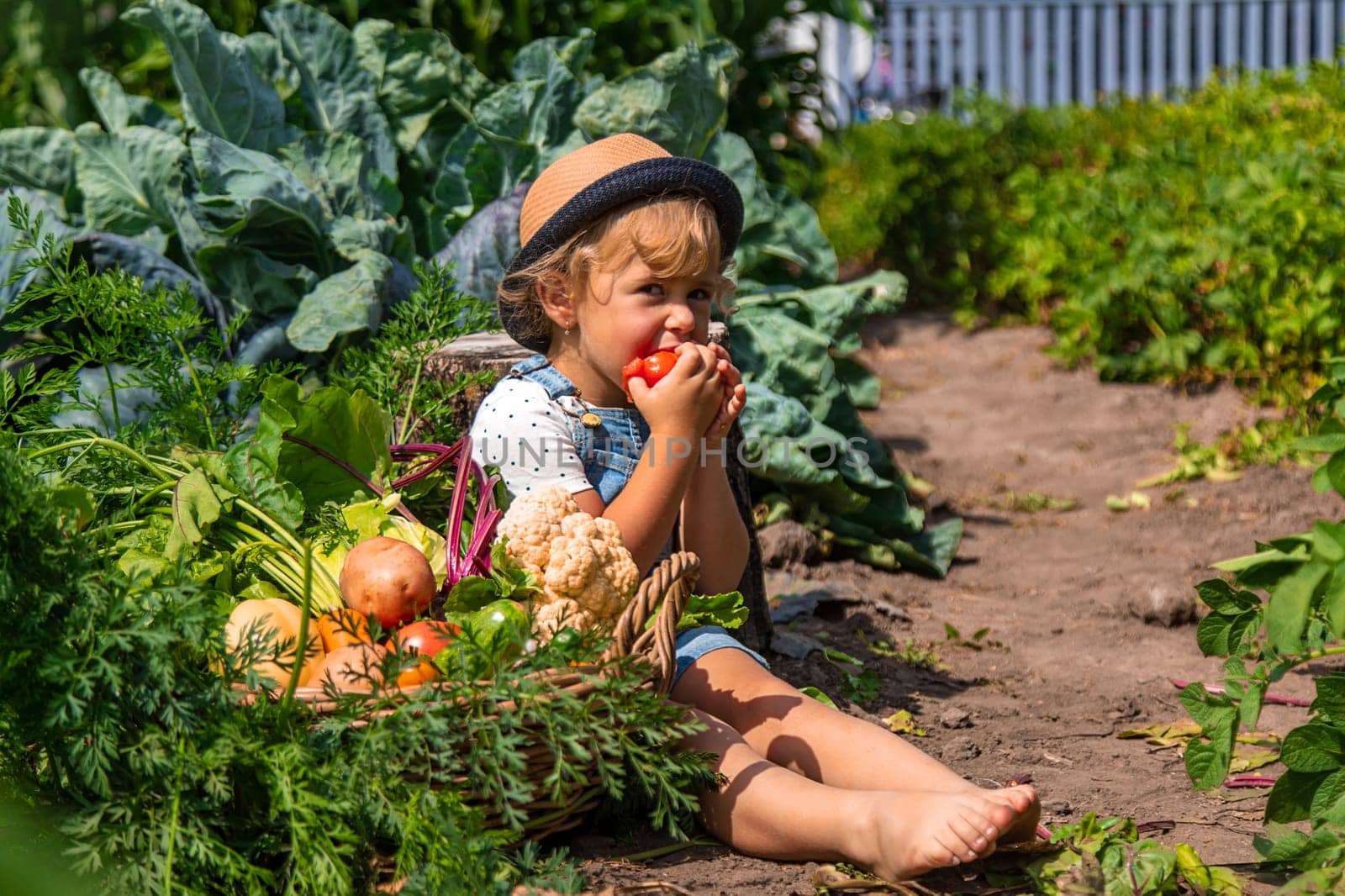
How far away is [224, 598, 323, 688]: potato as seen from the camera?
6.28 feet

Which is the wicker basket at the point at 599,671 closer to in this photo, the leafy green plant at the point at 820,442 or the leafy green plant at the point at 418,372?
the leafy green plant at the point at 418,372

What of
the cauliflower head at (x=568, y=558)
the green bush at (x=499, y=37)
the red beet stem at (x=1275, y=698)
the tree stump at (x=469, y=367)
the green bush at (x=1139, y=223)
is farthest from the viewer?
the green bush at (x=499, y=37)

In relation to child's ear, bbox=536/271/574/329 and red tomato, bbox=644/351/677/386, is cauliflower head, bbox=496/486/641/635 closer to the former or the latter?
red tomato, bbox=644/351/677/386

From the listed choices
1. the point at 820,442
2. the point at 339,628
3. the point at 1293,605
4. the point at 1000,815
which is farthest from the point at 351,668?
the point at 820,442

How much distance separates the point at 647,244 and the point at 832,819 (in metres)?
1.11

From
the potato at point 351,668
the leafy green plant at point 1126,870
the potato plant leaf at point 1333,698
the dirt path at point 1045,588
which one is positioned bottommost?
the dirt path at point 1045,588

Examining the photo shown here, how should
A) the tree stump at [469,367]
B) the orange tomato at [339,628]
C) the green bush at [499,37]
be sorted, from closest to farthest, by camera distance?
the orange tomato at [339,628] < the tree stump at [469,367] < the green bush at [499,37]

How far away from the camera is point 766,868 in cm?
200

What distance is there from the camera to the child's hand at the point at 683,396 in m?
2.31

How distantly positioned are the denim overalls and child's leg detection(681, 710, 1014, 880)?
47 cm

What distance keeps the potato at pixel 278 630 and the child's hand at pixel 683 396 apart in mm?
700

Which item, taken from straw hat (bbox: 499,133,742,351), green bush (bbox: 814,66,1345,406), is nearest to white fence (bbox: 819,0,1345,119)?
green bush (bbox: 814,66,1345,406)

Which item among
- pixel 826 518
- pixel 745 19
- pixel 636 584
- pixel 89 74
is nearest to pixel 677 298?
pixel 636 584

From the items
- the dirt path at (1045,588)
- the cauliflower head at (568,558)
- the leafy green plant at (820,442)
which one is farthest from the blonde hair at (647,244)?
the leafy green plant at (820,442)
